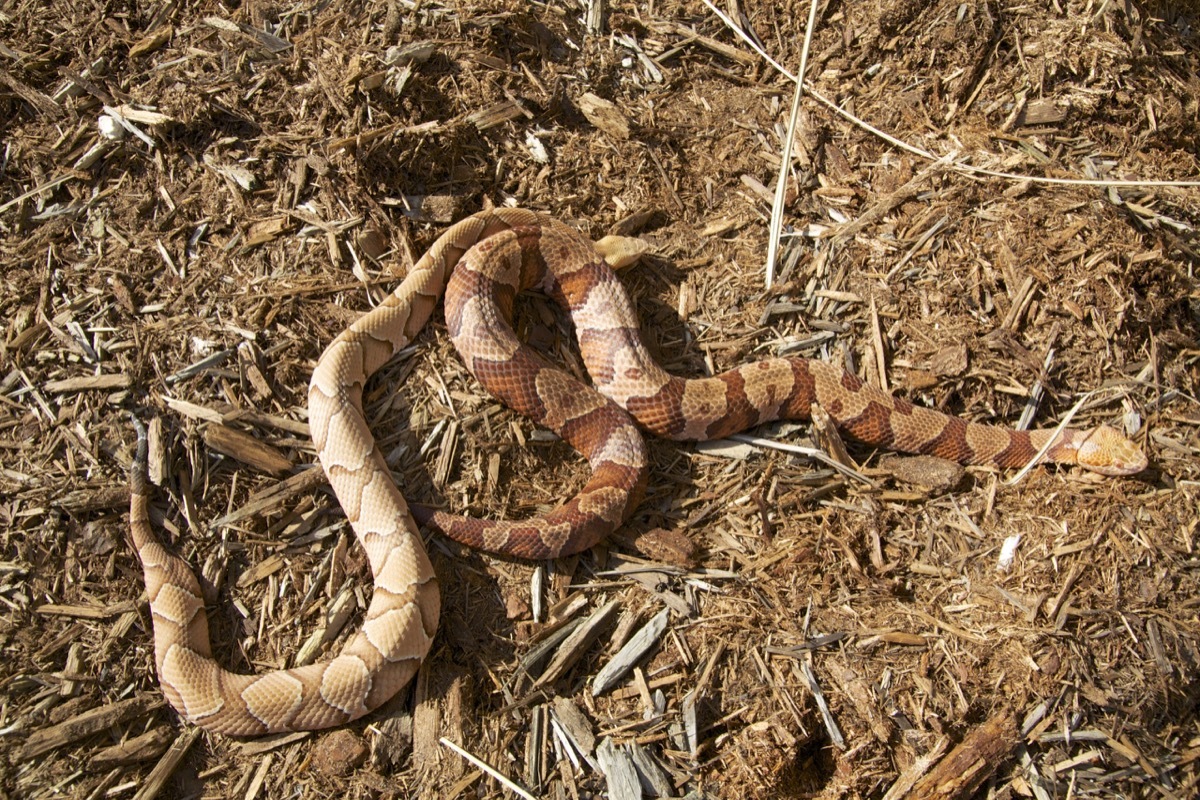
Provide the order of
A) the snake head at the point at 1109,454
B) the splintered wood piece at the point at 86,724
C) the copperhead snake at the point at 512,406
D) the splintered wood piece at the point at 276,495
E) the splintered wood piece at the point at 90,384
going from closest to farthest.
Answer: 1. the splintered wood piece at the point at 86,724
2. the copperhead snake at the point at 512,406
3. the splintered wood piece at the point at 276,495
4. the splintered wood piece at the point at 90,384
5. the snake head at the point at 1109,454

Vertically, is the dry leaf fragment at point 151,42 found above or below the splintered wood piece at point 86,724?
above

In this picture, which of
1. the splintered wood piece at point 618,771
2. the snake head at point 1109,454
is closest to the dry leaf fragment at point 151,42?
the splintered wood piece at point 618,771

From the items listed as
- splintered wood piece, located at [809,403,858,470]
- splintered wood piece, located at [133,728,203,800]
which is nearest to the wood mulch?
splintered wood piece, located at [133,728,203,800]

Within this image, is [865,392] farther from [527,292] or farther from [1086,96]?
[1086,96]

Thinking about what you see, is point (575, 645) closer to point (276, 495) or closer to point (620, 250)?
point (276, 495)

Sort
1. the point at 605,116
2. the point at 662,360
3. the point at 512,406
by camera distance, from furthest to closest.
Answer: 1. the point at 605,116
2. the point at 662,360
3. the point at 512,406

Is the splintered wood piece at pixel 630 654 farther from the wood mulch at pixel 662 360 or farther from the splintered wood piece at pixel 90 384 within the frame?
the splintered wood piece at pixel 90 384

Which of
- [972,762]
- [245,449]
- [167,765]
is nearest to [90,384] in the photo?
[245,449]

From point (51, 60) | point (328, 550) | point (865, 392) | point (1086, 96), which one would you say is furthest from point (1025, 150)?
point (51, 60)

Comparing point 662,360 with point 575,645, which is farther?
point 662,360
